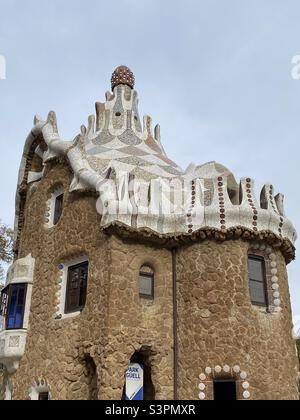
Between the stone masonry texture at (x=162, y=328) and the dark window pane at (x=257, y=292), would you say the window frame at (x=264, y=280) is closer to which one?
the dark window pane at (x=257, y=292)

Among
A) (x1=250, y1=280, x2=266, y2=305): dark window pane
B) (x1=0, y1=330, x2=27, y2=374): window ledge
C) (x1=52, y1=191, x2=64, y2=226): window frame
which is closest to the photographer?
(x1=250, y1=280, x2=266, y2=305): dark window pane

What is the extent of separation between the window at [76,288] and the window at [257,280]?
3676 millimetres

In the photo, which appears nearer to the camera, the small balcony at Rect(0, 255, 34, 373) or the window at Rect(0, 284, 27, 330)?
the small balcony at Rect(0, 255, 34, 373)

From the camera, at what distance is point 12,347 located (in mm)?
11805

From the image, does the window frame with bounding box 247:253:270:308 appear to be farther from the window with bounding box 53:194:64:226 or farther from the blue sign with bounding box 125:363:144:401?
the window with bounding box 53:194:64:226

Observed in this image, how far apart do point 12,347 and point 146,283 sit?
3.69 meters

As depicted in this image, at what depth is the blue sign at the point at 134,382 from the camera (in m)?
9.89

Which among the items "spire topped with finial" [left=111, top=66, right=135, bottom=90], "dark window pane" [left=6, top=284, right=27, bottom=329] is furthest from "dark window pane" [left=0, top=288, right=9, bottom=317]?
"spire topped with finial" [left=111, top=66, right=135, bottom=90]

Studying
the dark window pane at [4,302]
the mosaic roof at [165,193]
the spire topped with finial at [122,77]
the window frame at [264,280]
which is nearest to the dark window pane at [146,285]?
the mosaic roof at [165,193]

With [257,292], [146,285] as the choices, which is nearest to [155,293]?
[146,285]

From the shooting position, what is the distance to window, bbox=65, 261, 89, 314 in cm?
1118

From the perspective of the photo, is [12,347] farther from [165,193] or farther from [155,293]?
[165,193]

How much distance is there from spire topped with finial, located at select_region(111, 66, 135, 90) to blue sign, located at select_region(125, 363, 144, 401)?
34.7 feet
